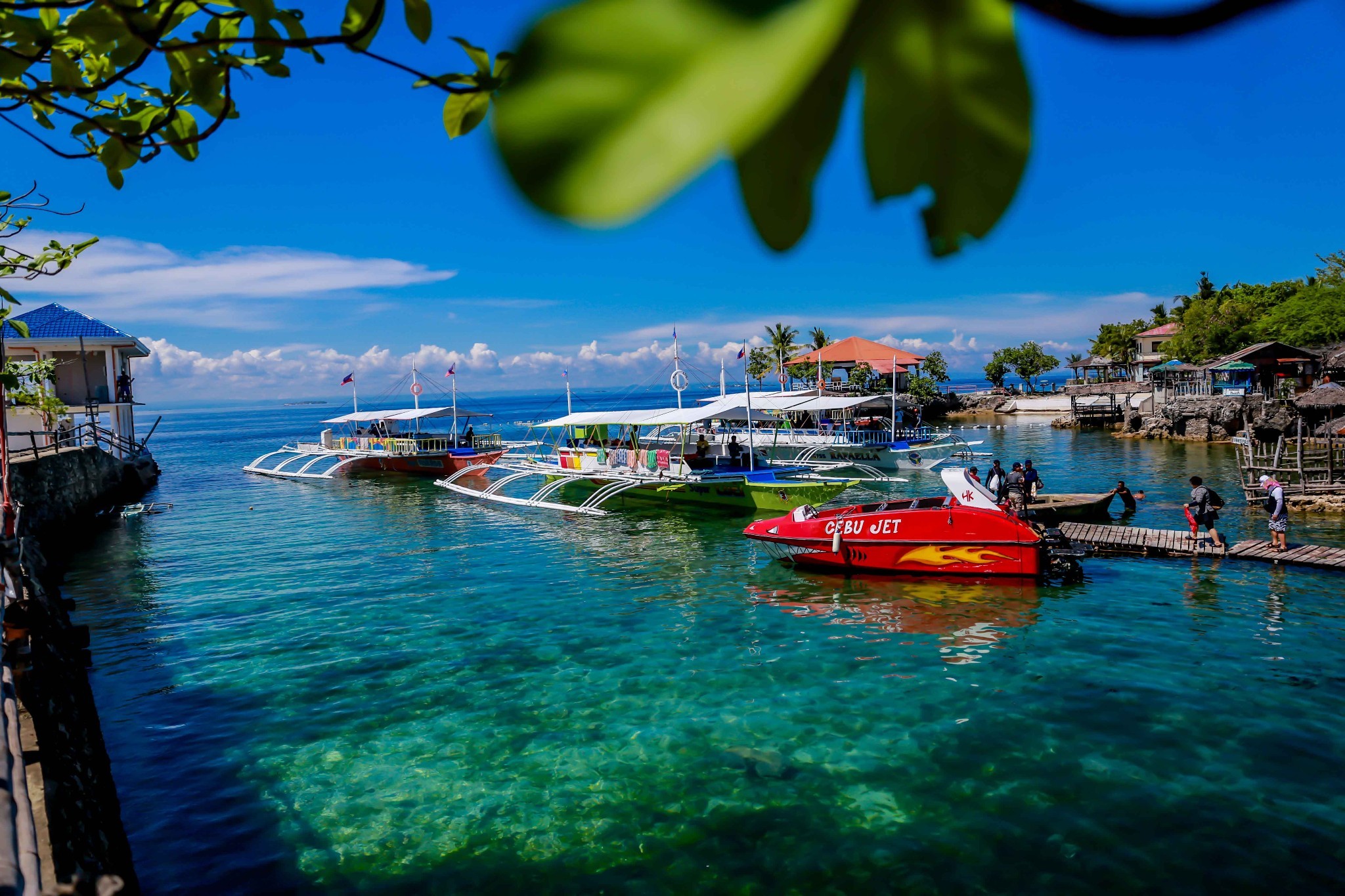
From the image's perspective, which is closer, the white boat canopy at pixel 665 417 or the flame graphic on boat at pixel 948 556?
the flame graphic on boat at pixel 948 556

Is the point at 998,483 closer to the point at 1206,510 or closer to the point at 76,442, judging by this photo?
the point at 1206,510

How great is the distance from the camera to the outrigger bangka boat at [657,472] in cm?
2470

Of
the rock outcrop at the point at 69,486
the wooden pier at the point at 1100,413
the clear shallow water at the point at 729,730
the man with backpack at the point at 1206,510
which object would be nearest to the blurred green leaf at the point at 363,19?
the clear shallow water at the point at 729,730

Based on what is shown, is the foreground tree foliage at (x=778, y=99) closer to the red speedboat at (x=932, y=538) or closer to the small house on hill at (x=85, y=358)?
the red speedboat at (x=932, y=538)

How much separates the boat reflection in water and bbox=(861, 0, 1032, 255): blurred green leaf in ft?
39.6

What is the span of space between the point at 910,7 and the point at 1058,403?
85396 mm

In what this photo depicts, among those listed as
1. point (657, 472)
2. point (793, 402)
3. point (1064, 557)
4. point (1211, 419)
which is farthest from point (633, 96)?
point (1211, 419)

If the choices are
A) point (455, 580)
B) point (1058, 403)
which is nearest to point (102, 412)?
point (455, 580)

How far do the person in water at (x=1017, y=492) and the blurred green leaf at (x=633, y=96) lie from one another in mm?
21430

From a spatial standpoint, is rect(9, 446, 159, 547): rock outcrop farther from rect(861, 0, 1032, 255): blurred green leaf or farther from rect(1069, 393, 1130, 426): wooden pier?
rect(1069, 393, 1130, 426): wooden pier

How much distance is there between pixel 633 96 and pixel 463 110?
93 centimetres

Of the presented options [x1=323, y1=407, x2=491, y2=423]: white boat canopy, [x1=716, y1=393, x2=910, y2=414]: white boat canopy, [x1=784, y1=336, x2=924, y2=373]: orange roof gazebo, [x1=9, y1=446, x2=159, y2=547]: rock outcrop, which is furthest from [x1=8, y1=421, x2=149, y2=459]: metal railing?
[x1=784, y1=336, x2=924, y2=373]: orange roof gazebo

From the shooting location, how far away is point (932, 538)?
15.6m

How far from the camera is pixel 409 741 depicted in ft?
31.1
